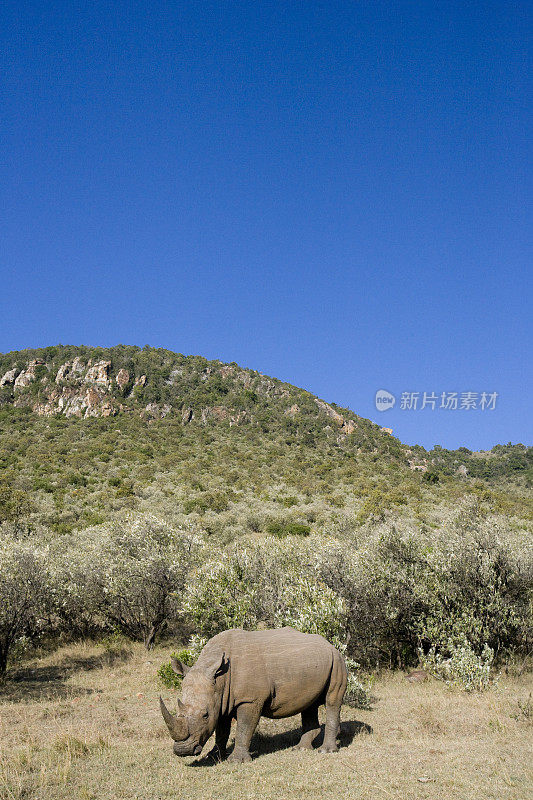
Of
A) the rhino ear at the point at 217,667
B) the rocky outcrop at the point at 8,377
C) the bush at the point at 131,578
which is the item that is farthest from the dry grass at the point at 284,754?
the rocky outcrop at the point at 8,377

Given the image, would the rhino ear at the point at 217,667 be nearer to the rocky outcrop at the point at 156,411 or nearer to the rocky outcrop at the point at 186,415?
the rocky outcrop at the point at 186,415

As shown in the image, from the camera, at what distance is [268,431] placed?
8938 cm

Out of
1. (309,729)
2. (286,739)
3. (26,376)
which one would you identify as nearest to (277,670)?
(309,729)

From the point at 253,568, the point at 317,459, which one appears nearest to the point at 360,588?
the point at 253,568

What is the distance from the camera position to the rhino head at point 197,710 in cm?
847

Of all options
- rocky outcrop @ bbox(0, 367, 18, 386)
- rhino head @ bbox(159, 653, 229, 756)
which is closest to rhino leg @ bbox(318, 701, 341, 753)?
rhino head @ bbox(159, 653, 229, 756)

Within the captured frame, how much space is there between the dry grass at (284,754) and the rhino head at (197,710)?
65 cm

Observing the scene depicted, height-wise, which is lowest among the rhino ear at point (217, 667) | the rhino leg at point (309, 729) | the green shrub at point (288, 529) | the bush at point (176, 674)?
the bush at point (176, 674)

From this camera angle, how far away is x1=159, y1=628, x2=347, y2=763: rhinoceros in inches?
341

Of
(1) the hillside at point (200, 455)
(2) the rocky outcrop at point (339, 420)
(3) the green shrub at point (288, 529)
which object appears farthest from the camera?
(2) the rocky outcrop at point (339, 420)

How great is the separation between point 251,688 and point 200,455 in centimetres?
6432

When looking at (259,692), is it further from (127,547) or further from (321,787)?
(127,547)

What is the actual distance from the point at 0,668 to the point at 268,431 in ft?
235

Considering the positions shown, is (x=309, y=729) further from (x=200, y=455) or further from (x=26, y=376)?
(x=26, y=376)
